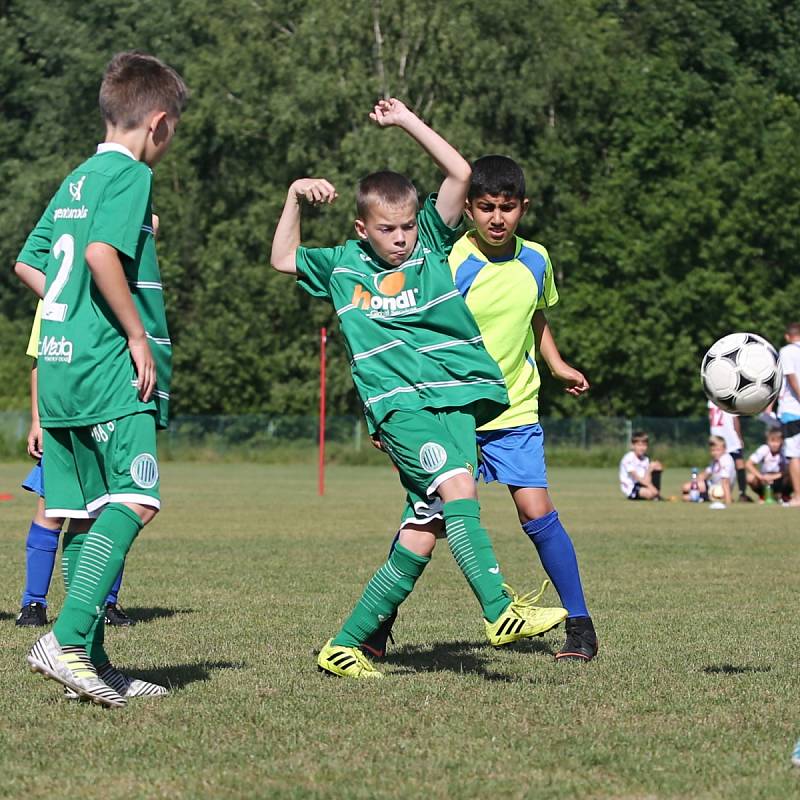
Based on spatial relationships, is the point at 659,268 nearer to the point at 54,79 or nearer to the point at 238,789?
the point at 54,79

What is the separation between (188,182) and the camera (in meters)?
47.9

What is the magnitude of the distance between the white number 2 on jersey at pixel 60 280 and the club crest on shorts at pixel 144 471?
1.83 ft

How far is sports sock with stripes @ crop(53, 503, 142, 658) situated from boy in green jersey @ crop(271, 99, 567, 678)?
1.06 metres

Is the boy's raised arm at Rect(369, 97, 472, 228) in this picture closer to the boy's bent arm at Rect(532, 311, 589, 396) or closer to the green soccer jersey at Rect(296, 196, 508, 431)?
the green soccer jersey at Rect(296, 196, 508, 431)

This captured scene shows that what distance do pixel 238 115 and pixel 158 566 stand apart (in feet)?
117

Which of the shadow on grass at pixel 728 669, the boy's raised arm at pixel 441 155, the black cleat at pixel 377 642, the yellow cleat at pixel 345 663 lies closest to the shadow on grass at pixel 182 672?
the yellow cleat at pixel 345 663

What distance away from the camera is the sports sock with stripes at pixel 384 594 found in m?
6.11

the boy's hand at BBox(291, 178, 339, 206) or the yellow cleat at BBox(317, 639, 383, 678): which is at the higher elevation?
the boy's hand at BBox(291, 178, 339, 206)

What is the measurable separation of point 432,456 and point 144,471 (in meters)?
1.14

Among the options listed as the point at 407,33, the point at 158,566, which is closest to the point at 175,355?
the point at 407,33

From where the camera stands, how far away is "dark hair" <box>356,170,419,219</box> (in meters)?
5.99

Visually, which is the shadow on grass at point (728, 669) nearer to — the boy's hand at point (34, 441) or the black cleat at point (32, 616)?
the black cleat at point (32, 616)

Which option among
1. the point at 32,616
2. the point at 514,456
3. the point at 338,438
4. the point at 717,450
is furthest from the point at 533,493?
the point at 338,438

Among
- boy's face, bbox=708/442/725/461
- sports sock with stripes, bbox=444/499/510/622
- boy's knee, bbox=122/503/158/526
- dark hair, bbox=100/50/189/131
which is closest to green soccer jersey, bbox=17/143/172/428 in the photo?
dark hair, bbox=100/50/189/131
